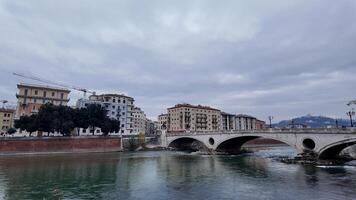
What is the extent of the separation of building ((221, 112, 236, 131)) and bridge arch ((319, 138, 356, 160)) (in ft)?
412

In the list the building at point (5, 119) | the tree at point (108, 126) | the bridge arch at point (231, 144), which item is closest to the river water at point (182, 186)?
the bridge arch at point (231, 144)

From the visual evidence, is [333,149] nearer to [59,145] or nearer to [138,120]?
[59,145]

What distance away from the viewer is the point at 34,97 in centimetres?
10688

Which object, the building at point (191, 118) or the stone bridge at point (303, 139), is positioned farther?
the building at point (191, 118)

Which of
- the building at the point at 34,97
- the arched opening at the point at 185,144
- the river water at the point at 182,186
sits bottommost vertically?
the river water at the point at 182,186

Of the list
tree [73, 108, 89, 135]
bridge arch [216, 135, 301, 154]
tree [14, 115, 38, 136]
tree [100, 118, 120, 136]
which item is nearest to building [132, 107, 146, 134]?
tree [100, 118, 120, 136]

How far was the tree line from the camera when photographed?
81062 millimetres

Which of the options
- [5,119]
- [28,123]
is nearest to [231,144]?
[28,123]

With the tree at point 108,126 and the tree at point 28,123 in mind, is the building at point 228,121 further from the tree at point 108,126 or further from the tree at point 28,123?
the tree at point 28,123

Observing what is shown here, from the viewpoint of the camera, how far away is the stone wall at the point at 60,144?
7469 centimetres

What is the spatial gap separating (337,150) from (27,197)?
168 ft

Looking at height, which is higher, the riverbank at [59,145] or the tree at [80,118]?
the tree at [80,118]

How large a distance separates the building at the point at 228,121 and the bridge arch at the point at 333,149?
126 m

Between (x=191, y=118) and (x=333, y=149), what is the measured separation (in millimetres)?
106237
